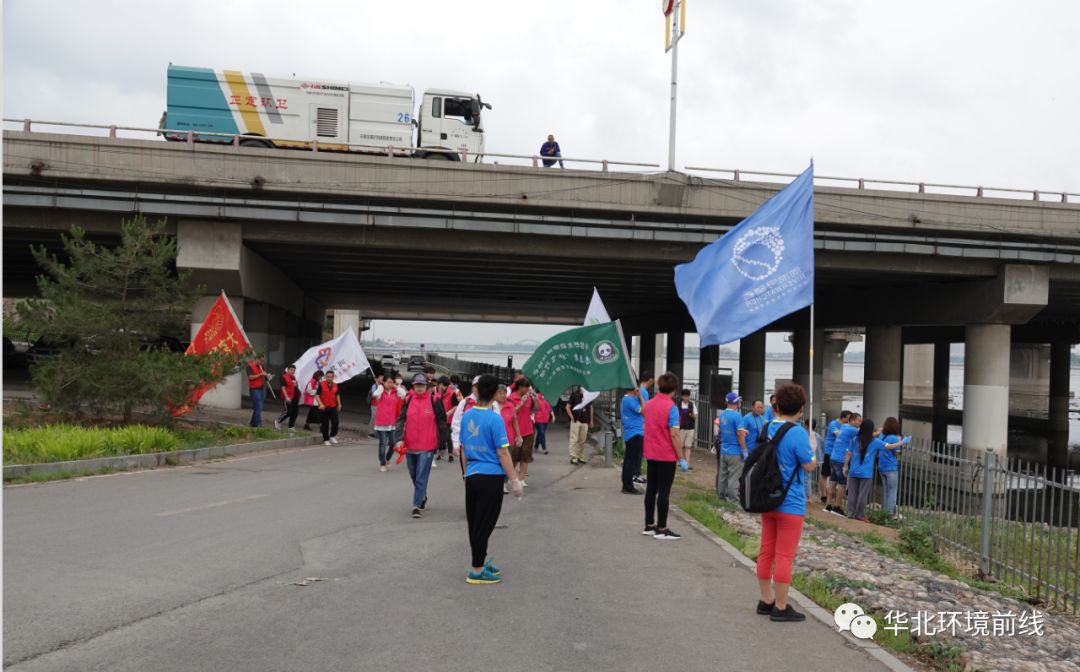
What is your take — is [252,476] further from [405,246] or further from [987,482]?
[405,246]

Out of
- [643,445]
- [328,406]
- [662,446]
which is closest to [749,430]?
[643,445]

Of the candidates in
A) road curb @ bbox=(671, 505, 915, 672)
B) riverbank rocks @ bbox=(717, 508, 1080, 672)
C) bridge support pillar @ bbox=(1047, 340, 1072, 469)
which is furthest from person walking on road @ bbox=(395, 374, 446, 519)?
bridge support pillar @ bbox=(1047, 340, 1072, 469)

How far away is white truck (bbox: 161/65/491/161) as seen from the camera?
28.8 m

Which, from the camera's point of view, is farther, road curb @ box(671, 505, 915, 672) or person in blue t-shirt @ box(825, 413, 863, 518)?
person in blue t-shirt @ box(825, 413, 863, 518)

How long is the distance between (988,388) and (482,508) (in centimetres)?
2912

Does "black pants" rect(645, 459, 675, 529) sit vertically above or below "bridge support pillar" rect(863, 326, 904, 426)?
below

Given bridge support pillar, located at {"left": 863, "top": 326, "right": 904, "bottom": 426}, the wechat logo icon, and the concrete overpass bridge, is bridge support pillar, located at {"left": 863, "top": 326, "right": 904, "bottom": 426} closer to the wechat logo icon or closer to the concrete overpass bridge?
the concrete overpass bridge

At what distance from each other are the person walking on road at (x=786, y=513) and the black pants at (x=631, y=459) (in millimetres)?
6271

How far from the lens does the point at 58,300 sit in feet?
55.9

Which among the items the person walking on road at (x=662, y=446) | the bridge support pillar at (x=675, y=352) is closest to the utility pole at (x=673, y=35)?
the person walking on road at (x=662, y=446)

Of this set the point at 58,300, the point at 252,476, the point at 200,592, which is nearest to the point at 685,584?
the point at 200,592

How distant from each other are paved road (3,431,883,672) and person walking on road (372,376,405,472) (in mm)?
3776

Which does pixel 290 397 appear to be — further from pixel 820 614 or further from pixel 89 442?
pixel 820 614

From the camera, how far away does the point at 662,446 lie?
30.0 ft
